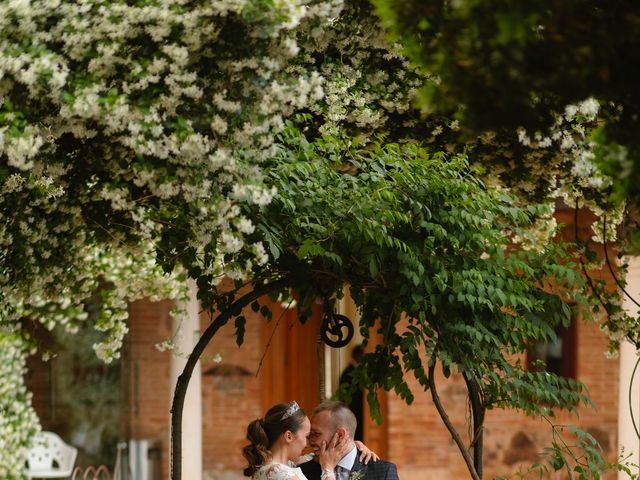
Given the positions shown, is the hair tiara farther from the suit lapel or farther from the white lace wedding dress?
the suit lapel

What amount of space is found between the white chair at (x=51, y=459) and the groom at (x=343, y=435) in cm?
605

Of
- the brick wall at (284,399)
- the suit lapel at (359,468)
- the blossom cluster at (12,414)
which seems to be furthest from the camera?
the brick wall at (284,399)

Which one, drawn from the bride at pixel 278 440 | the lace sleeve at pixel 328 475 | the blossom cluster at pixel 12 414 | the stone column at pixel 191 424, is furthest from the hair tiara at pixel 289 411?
the stone column at pixel 191 424

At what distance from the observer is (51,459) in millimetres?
11266

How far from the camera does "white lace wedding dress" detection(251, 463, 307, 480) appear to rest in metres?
4.95

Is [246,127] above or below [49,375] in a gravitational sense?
above

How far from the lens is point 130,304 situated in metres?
12.1

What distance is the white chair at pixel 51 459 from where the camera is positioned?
36.0 ft

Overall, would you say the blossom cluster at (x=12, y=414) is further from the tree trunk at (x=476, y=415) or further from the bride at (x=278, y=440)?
the tree trunk at (x=476, y=415)

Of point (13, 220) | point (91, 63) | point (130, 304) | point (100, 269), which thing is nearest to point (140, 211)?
point (13, 220)

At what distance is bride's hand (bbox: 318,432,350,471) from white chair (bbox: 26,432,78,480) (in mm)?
6107

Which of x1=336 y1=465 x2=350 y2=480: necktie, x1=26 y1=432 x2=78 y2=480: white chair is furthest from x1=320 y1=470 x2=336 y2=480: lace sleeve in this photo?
x1=26 y1=432 x2=78 y2=480: white chair

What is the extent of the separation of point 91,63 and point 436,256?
77.1 inches

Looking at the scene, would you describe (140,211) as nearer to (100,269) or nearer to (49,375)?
(100,269)
